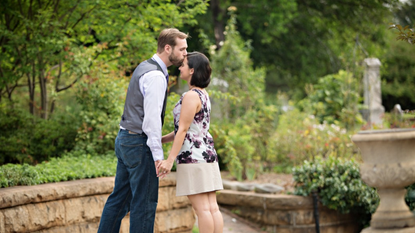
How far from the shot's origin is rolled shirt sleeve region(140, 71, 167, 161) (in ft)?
11.1

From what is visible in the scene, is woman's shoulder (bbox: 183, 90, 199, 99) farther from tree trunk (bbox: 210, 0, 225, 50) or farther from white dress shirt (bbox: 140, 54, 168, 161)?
tree trunk (bbox: 210, 0, 225, 50)

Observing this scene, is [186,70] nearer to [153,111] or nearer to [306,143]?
[153,111]

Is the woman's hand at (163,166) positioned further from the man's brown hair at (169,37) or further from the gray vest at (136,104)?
the man's brown hair at (169,37)

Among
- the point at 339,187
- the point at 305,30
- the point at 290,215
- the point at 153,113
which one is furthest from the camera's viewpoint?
the point at 305,30

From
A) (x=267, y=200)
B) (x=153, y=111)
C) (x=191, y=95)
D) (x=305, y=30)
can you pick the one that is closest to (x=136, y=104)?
(x=153, y=111)

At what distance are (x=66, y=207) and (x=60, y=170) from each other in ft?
1.93

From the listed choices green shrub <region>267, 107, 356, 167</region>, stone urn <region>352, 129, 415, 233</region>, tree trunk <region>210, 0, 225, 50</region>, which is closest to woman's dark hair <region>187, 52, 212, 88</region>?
stone urn <region>352, 129, 415, 233</region>

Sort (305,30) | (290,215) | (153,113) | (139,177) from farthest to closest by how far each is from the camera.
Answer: (305,30)
(290,215)
(139,177)
(153,113)

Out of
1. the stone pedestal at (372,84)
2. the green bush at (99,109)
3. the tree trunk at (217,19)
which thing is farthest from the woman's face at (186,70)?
the tree trunk at (217,19)

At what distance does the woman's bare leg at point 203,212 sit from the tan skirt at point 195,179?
0.07 meters

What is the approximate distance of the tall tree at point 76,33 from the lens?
21.7 feet

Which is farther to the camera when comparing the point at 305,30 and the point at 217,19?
the point at 305,30

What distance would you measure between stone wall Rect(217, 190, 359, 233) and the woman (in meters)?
2.94

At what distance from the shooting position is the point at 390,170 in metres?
3.64
